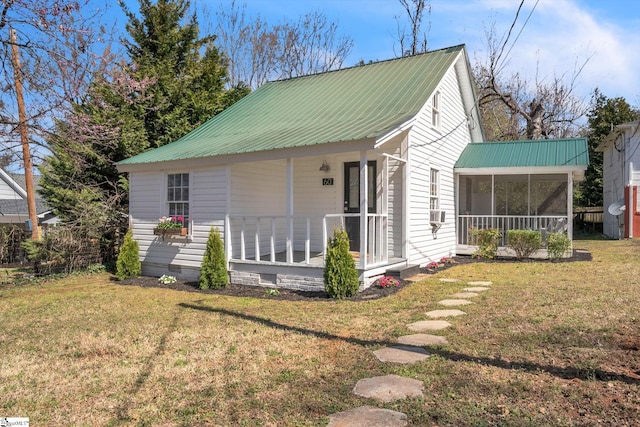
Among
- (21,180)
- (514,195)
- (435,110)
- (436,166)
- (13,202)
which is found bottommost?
(514,195)

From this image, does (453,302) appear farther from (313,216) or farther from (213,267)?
(213,267)

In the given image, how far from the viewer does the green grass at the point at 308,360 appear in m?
3.38

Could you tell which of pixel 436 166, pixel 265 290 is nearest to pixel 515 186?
pixel 436 166

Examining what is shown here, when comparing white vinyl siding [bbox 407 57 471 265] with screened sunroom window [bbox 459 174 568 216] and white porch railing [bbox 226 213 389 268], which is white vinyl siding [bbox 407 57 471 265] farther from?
screened sunroom window [bbox 459 174 568 216]

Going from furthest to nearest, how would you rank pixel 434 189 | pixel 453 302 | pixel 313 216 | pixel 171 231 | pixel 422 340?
pixel 434 189
pixel 171 231
pixel 313 216
pixel 453 302
pixel 422 340

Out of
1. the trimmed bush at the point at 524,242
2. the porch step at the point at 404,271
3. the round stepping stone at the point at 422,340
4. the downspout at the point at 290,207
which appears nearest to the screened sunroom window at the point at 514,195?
the trimmed bush at the point at 524,242

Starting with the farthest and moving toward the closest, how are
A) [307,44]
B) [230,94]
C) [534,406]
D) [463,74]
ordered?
1. [307,44]
2. [230,94]
3. [463,74]
4. [534,406]

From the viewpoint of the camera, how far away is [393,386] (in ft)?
12.5

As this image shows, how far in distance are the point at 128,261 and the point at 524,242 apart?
32.7 feet

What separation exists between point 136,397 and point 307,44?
2670 centimetres

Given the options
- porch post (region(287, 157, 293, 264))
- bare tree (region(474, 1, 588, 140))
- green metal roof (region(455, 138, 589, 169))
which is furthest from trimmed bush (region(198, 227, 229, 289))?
bare tree (region(474, 1, 588, 140))

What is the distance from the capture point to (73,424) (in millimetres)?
3316

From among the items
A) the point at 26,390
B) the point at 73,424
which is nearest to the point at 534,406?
the point at 73,424

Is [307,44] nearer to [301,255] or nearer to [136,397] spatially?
[301,255]
